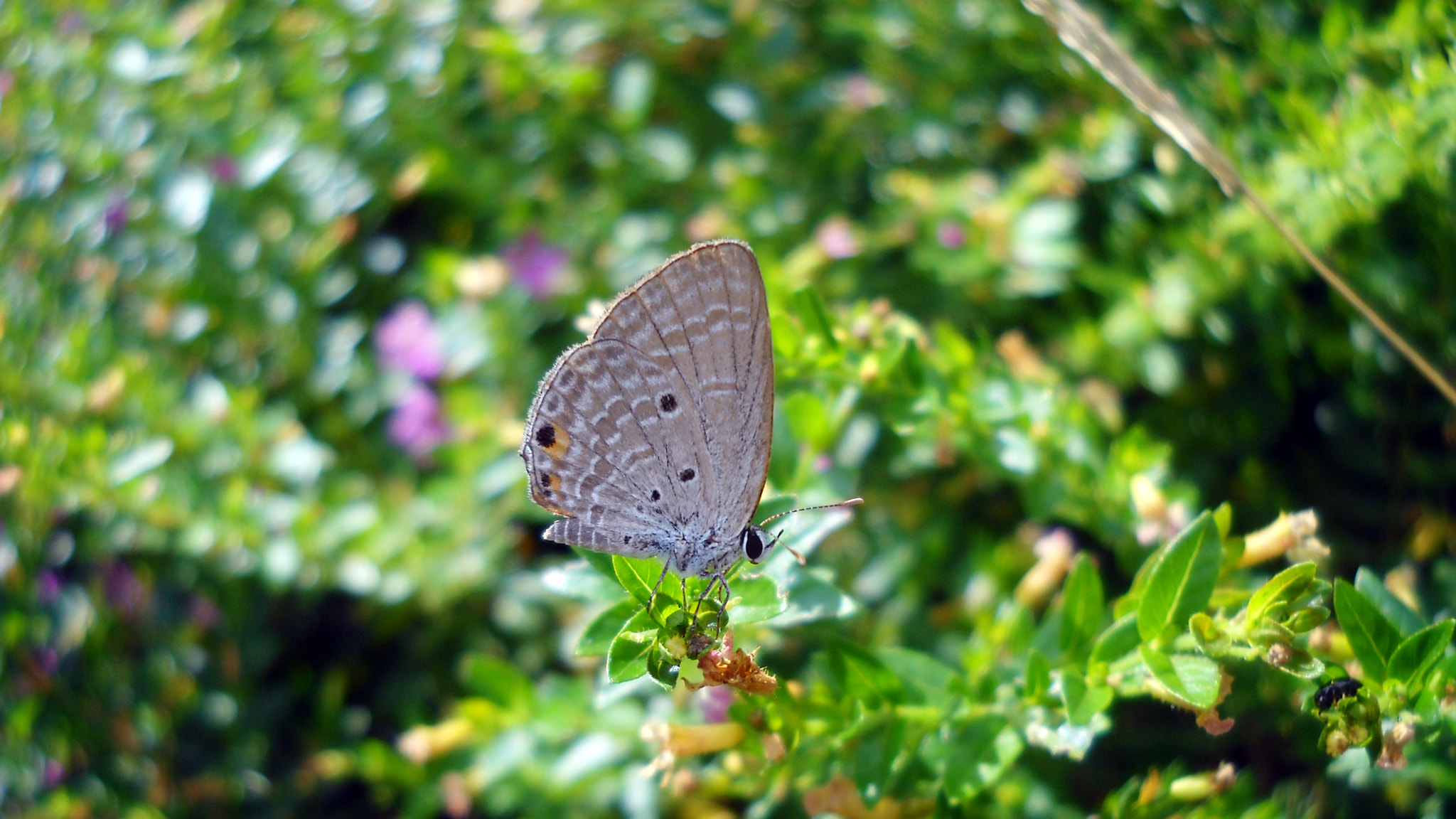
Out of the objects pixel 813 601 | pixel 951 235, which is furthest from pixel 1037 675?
pixel 951 235

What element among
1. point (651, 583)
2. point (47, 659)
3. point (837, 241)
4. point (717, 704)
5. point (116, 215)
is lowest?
point (47, 659)

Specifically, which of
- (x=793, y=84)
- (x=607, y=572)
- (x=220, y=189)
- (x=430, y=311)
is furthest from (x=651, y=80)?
(x=607, y=572)

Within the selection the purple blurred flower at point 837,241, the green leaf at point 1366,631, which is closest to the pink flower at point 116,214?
the purple blurred flower at point 837,241

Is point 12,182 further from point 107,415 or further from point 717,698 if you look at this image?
point 717,698

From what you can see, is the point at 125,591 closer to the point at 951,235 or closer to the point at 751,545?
the point at 751,545

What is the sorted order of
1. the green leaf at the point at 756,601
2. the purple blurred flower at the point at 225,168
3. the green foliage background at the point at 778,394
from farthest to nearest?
the purple blurred flower at the point at 225,168 → the green foliage background at the point at 778,394 → the green leaf at the point at 756,601

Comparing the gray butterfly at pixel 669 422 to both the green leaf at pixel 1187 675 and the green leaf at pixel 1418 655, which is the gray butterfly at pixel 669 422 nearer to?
the green leaf at pixel 1187 675
